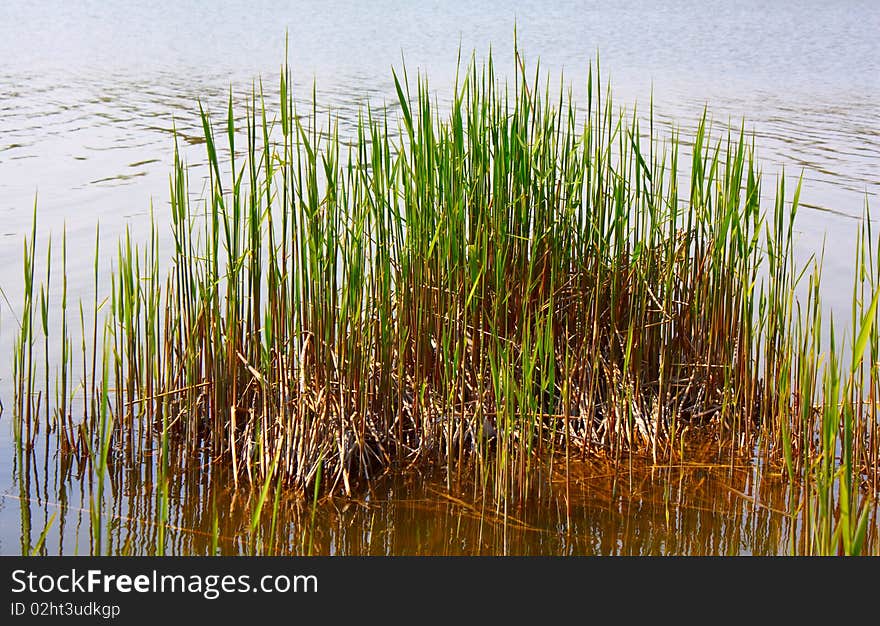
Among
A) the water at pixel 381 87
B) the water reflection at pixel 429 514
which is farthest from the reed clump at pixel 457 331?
the water at pixel 381 87

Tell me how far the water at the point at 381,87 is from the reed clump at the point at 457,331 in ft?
0.78

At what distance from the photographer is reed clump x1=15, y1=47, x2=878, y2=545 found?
9.80 feet

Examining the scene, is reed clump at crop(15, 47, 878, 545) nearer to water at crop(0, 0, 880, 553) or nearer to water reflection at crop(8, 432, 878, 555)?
water reflection at crop(8, 432, 878, 555)

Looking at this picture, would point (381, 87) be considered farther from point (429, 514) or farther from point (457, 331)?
point (429, 514)

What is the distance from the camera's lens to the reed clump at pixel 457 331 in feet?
9.80

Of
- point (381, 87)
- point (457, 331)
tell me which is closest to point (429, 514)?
point (457, 331)

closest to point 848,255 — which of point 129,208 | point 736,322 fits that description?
point 736,322

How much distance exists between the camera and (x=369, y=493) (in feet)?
9.98

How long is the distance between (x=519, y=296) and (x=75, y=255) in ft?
9.88

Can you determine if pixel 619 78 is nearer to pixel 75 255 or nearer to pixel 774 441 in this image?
pixel 75 255

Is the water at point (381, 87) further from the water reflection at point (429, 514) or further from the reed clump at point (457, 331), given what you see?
the reed clump at point (457, 331)

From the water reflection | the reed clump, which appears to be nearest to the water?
the water reflection

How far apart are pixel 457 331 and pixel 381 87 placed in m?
8.37

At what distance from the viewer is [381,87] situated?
36.2ft
